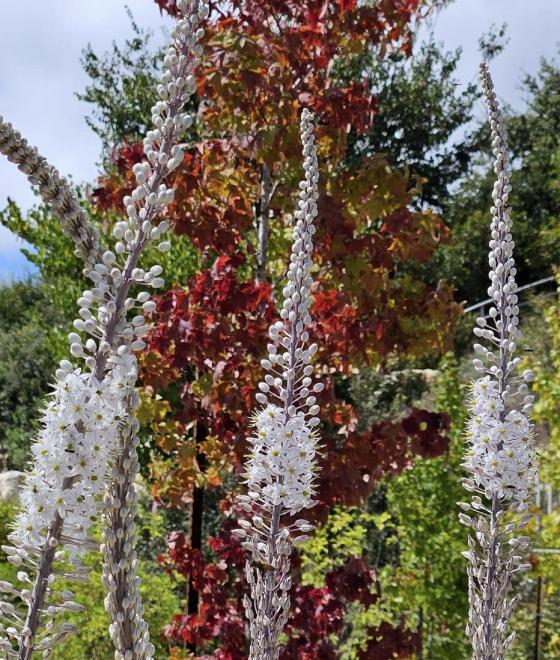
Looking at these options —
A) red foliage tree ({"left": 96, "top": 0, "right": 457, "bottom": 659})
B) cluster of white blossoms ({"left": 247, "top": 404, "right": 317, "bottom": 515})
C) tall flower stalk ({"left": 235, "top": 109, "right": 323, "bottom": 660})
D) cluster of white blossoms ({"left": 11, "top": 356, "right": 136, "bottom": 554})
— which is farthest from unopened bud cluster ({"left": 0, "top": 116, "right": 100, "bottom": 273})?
red foliage tree ({"left": 96, "top": 0, "right": 457, "bottom": 659})

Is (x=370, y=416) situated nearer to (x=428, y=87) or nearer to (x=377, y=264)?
(x=377, y=264)

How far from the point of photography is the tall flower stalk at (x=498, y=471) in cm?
252

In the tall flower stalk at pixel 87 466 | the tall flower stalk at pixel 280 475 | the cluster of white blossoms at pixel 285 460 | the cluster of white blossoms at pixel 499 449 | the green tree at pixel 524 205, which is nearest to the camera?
the tall flower stalk at pixel 87 466

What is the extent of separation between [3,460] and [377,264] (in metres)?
14.1

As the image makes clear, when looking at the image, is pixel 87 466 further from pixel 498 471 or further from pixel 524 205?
pixel 524 205

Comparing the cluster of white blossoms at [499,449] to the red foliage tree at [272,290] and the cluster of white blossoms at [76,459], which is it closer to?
the cluster of white blossoms at [76,459]

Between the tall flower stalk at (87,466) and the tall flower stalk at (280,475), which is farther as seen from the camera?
the tall flower stalk at (280,475)

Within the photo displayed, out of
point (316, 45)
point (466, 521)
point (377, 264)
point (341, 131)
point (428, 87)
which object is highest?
point (428, 87)

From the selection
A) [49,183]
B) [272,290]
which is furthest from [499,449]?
[272,290]

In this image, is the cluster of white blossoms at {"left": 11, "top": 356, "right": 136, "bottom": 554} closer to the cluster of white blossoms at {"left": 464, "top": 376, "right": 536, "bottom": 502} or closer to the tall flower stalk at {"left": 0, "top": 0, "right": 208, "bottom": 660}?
the tall flower stalk at {"left": 0, "top": 0, "right": 208, "bottom": 660}

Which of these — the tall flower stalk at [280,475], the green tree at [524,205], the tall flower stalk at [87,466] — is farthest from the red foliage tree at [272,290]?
the green tree at [524,205]

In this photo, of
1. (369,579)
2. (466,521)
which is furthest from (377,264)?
(466,521)

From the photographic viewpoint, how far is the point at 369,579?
505cm

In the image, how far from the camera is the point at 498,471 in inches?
104
